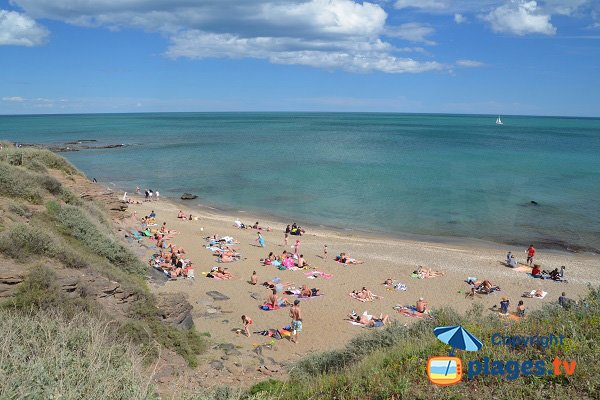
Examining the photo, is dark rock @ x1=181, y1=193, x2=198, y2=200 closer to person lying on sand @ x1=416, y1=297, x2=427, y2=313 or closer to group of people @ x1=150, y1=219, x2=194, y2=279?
group of people @ x1=150, y1=219, x2=194, y2=279

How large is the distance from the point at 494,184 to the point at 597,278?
24.6 m

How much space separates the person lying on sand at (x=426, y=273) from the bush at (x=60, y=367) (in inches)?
589

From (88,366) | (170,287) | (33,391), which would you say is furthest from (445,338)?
(170,287)

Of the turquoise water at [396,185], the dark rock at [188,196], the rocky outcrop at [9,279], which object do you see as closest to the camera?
the rocky outcrop at [9,279]

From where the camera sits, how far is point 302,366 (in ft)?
28.5

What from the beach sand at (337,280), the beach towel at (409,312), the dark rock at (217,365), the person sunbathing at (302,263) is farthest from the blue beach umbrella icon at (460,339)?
the person sunbathing at (302,263)

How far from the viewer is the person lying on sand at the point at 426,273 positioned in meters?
19.0

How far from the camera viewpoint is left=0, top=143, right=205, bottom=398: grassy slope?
258 inches

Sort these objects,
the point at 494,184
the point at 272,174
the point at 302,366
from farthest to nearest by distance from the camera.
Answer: the point at 272,174 < the point at 494,184 < the point at 302,366

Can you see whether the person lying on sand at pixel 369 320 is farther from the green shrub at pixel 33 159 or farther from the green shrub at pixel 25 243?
the green shrub at pixel 33 159

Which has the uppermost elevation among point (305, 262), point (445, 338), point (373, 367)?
point (445, 338)

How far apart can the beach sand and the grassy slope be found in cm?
188

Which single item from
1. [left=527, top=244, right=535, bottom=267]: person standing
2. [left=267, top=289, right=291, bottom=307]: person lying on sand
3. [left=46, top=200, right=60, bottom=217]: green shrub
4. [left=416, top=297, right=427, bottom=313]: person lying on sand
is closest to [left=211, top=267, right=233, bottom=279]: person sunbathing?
[left=267, top=289, right=291, bottom=307]: person lying on sand

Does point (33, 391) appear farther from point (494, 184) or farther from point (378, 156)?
point (378, 156)
